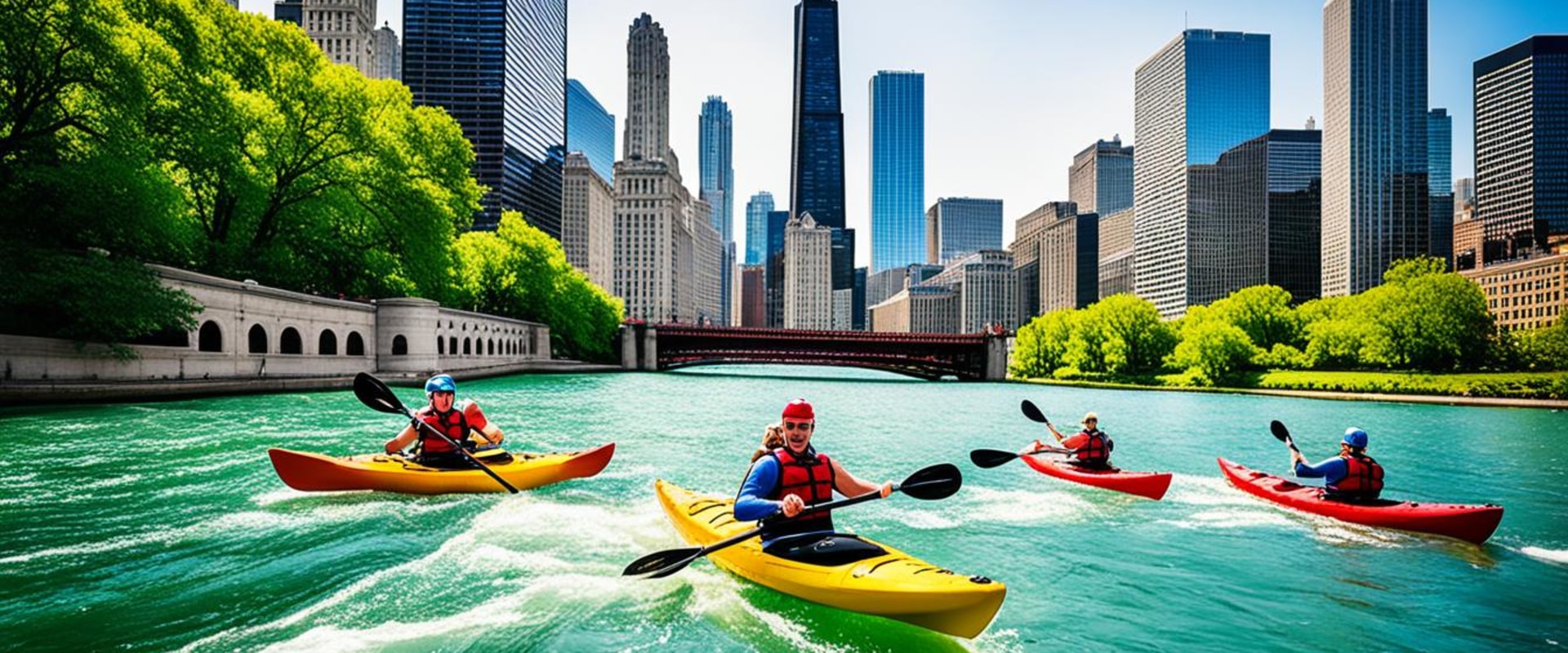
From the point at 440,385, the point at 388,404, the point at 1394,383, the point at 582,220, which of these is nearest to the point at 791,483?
the point at 440,385

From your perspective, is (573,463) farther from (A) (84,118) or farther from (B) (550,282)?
(B) (550,282)

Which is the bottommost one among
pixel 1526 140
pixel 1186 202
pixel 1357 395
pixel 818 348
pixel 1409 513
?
pixel 1357 395

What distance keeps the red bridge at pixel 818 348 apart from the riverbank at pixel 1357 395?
12.1 m

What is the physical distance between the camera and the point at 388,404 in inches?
494

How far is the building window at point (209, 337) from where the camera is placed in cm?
2952

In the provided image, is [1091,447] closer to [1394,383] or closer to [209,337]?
[209,337]

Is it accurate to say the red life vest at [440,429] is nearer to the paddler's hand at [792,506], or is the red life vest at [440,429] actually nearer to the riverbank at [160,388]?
the paddler's hand at [792,506]

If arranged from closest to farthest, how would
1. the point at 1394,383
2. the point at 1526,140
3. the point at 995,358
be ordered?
the point at 1394,383, the point at 995,358, the point at 1526,140

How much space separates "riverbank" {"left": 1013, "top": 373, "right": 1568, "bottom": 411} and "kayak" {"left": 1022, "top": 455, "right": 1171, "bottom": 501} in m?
43.7

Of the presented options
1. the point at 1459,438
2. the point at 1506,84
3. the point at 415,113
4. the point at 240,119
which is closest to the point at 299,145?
the point at 240,119

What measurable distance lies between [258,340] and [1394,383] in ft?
216

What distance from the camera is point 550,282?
209ft

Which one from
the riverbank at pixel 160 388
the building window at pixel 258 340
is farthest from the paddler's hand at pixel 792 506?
the building window at pixel 258 340

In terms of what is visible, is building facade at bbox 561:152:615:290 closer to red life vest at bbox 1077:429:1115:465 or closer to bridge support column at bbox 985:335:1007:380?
bridge support column at bbox 985:335:1007:380
